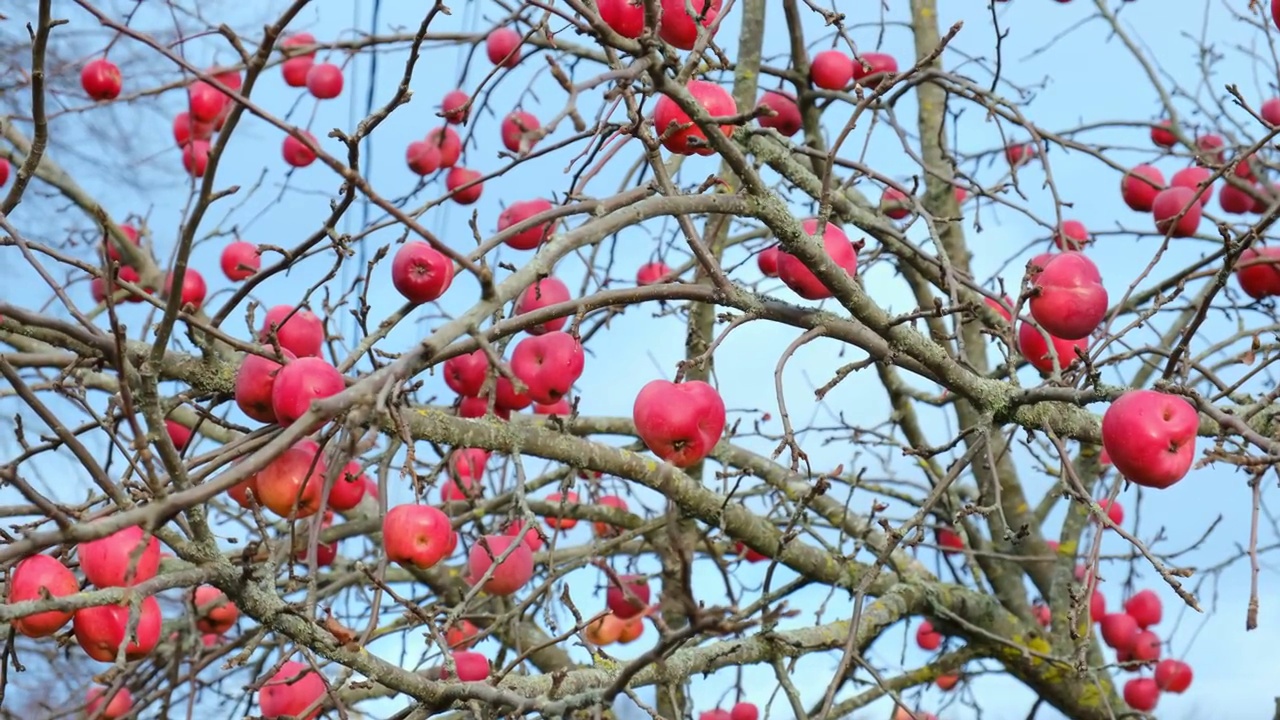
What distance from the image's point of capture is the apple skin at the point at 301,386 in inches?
66.8

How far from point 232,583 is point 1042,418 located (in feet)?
4.71

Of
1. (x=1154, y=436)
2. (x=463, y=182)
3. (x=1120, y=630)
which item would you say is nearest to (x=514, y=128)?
(x=463, y=182)

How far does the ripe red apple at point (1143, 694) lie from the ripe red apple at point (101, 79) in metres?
4.44

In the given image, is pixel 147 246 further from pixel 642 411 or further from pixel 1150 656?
pixel 1150 656

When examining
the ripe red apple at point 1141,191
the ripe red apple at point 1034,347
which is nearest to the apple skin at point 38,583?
the ripe red apple at point 1034,347

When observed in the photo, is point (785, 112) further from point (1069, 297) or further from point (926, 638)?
point (926, 638)

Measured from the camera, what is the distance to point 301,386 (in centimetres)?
171

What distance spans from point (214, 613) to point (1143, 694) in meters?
3.41

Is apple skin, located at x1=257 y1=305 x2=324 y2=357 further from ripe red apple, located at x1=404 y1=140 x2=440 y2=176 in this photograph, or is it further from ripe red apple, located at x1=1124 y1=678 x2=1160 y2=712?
ripe red apple, located at x1=1124 y1=678 x2=1160 y2=712

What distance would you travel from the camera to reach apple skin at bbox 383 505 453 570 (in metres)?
2.18

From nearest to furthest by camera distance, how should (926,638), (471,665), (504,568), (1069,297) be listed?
(1069,297) → (471,665) → (504,568) → (926,638)

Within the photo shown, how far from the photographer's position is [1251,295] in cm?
372

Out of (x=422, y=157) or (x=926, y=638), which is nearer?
(x=422, y=157)

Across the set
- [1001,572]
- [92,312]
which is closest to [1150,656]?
[1001,572]
